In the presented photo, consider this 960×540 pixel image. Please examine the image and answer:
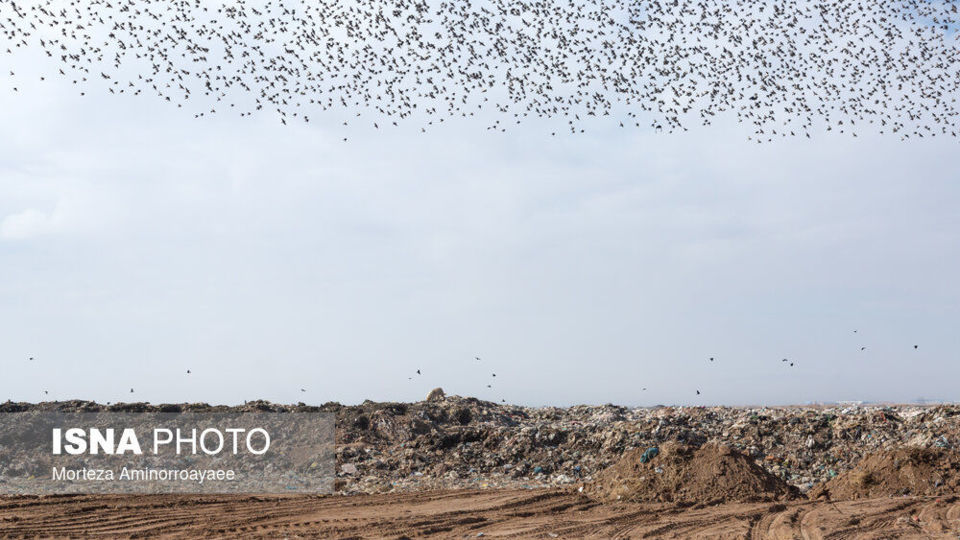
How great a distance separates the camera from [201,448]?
58.6 feet

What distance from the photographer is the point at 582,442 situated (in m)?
16.8

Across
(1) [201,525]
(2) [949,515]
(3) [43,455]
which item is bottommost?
(2) [949,515]

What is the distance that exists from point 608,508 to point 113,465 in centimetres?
1067

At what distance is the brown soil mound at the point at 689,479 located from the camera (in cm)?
1270

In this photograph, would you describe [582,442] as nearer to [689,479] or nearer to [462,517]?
[689,479]

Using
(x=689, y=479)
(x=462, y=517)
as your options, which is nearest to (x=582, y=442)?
(x=689, y=479)

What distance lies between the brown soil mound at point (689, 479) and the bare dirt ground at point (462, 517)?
40 cm

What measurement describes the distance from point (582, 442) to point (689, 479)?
411cm

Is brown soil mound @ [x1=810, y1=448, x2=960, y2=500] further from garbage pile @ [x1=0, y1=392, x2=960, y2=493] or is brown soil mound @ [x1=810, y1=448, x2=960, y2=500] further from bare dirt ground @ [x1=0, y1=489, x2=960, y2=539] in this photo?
garbage pile @ [x1=0, y1=392, x2=960, y2=493]

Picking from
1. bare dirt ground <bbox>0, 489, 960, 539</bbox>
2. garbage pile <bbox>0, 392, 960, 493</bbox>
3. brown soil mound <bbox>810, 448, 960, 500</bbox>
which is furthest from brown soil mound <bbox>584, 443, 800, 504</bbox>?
garbage pile <bbox>0, 392, 960, 493</bbox>

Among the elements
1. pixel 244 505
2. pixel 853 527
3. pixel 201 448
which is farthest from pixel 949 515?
pixel 201 448

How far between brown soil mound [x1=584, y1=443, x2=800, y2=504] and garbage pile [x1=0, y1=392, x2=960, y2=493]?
146cm

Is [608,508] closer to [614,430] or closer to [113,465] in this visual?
[614,430]

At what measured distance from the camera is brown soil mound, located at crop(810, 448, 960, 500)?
13.0 m
